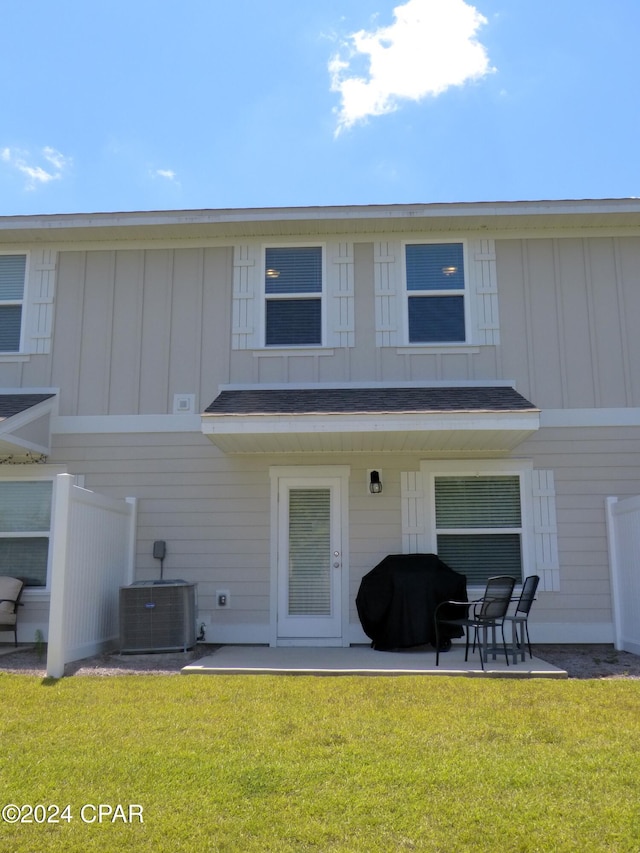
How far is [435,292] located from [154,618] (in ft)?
16.6

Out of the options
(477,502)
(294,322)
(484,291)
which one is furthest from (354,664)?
(484,291)

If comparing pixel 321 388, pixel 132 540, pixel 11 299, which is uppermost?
pixel 11 299

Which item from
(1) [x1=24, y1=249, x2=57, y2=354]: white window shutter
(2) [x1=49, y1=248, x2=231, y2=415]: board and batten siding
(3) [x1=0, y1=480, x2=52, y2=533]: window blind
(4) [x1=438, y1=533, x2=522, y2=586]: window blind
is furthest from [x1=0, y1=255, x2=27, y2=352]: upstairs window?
(4) [x1=438, y1=533, x2=522, y2=586]: window blind

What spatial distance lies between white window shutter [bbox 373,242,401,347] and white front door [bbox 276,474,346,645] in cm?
188

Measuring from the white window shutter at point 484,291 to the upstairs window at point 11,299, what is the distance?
18.8 ft

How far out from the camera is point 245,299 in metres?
9.06

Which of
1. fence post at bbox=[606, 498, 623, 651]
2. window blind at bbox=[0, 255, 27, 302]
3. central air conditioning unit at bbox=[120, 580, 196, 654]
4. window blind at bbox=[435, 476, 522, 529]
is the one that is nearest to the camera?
central air conditioning unit at bbox=[120, 580, 196, 654]

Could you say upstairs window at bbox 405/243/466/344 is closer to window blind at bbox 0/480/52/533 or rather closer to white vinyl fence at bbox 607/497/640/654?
white vinyl fence at bbox 607/497/640/654

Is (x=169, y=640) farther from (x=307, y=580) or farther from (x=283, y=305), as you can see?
(x=283, y=305)

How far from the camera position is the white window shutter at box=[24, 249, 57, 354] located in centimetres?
912

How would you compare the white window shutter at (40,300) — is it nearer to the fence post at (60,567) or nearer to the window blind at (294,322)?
the window blind at (294,322)

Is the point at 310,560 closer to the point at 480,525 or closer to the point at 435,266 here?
the point at 480,525

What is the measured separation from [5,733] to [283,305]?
5.97 meters

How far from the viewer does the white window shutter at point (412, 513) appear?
27.5ft
